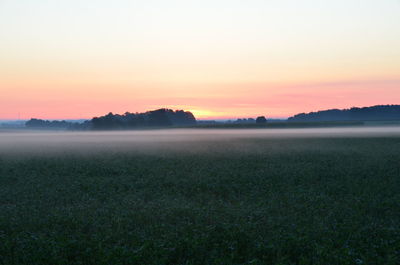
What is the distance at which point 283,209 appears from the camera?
17516mm

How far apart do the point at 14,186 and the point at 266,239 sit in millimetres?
20080

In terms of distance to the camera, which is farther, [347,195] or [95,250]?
[347,195]

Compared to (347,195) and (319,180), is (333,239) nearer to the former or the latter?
(347,195)

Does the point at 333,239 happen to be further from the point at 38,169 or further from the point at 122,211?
the point at 38,169

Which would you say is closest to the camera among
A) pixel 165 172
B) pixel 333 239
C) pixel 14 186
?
pixel 333 239

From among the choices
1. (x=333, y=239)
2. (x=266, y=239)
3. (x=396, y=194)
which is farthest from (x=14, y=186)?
(x=396, y=194)

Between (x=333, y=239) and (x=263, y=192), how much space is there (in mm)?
8757

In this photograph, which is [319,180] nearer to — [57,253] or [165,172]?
[165,172]

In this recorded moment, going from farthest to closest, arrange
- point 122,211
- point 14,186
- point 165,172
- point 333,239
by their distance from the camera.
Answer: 1. point 165,172
2. point 14,186
3. point 122,211
4. point 333,239

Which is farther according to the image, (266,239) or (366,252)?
(266,239)

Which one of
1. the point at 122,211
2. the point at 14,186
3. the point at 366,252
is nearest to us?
the point at 366,252

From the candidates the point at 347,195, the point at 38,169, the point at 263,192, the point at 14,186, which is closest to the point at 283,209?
the point at 263,192

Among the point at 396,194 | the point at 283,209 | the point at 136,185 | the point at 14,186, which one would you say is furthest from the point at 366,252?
the point at 14,186

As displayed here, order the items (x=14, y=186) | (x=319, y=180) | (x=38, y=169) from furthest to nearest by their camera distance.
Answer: (x=38, y=169), (x=319, y=180), (x=14, y=186)
